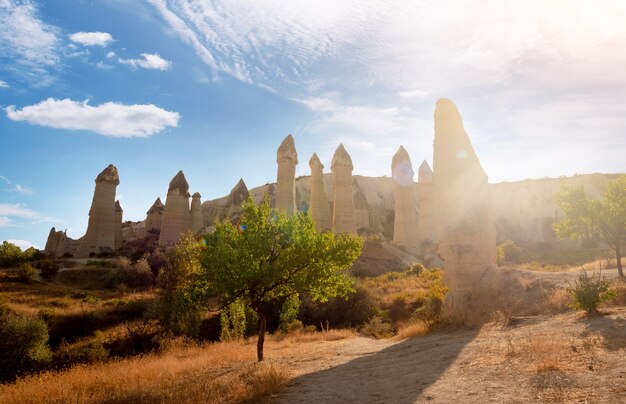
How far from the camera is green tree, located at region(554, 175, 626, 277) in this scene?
2283 centimetres

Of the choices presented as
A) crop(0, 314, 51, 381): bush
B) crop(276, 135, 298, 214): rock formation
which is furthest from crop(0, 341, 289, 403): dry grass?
crop(276, 135, 298, 214): rock formation

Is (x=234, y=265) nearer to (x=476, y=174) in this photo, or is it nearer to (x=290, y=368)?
(x=290, y=368)

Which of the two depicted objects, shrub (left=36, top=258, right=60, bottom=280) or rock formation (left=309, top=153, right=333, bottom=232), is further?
rock formation (left=309, top=153, right=333, bottom=232)

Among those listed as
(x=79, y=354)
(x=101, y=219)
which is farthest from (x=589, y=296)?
(x=101, y=219)

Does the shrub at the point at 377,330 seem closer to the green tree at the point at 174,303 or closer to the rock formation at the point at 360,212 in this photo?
the green tree at the point at 174,303

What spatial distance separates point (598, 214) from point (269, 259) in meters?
20.8

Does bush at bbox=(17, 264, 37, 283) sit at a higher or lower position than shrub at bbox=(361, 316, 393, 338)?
higher

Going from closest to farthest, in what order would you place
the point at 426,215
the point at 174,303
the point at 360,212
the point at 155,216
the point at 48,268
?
the point at 174,303, the point at 48,268, the point at 426,215, the point at 360,212, the point at 155,216

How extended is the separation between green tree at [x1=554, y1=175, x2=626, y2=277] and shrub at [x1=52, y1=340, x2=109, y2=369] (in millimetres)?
27487

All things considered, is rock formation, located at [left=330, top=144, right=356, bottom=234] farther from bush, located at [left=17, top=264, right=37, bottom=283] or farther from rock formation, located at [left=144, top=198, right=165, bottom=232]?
rock formation, located at [left=144, top=198, right=165, bottom=232]

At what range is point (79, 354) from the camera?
19.7 m

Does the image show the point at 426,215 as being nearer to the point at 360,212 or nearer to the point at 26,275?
the point at 360,212

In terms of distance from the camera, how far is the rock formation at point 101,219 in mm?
46469

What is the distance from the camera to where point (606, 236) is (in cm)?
2358
